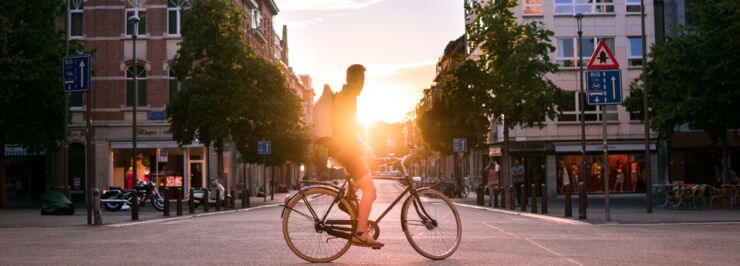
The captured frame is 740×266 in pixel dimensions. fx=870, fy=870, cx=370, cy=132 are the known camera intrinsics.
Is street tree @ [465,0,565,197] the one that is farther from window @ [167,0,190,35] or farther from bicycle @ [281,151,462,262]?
bicycle @ [281,151,462,262]

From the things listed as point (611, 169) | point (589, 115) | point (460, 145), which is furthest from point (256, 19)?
point (611, 169)

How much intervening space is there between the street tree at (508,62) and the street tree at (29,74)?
51.3 ft

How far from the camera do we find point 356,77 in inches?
333

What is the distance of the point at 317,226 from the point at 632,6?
146 ft

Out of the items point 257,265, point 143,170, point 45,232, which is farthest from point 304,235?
point 143,170

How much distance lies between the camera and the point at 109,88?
46.9 metres

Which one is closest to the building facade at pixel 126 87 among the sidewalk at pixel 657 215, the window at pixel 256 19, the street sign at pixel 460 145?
the street sign at pixel 460 145

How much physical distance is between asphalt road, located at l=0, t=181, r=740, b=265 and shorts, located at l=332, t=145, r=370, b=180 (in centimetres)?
92

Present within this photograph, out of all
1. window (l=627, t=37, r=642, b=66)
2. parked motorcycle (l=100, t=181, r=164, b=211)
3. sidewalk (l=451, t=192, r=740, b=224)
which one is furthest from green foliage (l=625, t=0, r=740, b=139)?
window (l=627, t=37, r=642, b=66)

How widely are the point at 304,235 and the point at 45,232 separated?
7774mm

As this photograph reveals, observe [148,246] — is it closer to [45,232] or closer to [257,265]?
[257,265]

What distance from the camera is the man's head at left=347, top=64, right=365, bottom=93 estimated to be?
8453 millimetres

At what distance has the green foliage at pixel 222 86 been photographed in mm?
35969

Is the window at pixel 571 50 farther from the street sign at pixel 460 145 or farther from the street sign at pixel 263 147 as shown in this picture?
the street sign at pixel 263 147
